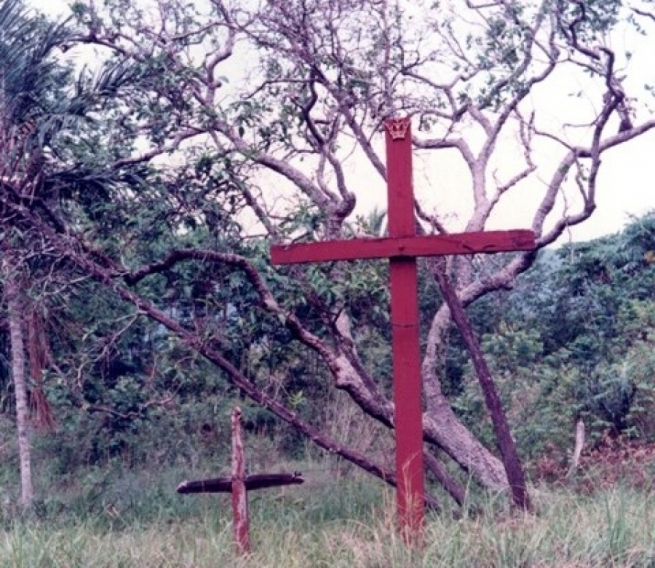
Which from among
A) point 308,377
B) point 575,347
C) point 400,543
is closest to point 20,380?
point 308,377

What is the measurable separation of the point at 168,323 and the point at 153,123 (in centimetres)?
182

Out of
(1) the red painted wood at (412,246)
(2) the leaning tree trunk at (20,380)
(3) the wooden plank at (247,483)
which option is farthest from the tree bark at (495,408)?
(2) the leaning tree trunk at (20,380)

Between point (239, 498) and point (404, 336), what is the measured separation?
136 centimetres

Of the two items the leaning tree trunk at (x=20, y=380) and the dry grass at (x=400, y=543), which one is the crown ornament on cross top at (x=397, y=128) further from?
the leaning tree trunk at (x=20, y=380)

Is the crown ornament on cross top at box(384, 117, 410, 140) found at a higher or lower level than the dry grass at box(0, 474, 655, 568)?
higher

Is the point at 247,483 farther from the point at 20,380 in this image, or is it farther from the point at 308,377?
the point at 308,377

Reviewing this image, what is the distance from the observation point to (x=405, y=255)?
5977 millimetres

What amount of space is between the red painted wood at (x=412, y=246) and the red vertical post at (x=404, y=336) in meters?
0.07

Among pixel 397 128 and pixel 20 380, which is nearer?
pixel 397 128

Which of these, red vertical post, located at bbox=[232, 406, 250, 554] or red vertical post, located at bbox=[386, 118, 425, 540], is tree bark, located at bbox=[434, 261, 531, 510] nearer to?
red vertical post, located at bbox=[386, 118, 425, 540]

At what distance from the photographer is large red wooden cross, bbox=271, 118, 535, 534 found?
5832mm

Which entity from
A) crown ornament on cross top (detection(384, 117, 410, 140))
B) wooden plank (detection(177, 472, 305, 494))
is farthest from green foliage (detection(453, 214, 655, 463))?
crown ornament on cross top (detection(384, 117, 410, 140))

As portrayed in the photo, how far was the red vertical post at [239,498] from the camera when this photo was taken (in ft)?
19.6

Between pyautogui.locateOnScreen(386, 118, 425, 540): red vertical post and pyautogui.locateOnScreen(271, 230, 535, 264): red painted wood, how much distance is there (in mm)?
70
